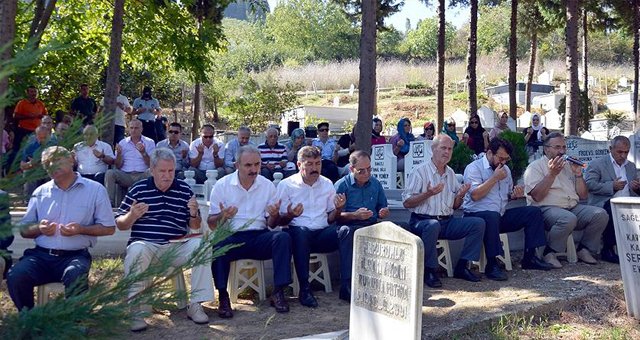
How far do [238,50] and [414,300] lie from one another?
64.1 m

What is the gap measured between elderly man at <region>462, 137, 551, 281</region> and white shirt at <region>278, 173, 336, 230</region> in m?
1.71

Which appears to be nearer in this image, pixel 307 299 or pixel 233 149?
pixel 307 299

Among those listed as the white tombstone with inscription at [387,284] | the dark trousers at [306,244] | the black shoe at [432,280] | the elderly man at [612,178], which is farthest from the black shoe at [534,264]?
the white tombstone with inscription at [387,284]

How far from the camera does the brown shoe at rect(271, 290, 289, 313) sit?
261 inches

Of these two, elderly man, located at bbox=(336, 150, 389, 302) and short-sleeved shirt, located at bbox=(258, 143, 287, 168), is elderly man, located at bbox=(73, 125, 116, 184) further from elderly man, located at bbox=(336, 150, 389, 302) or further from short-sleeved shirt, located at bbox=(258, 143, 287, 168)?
elderly man, located at bbox=(336, 150, 389, 302)

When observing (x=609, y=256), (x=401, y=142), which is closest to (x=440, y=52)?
(x=401, y=142)

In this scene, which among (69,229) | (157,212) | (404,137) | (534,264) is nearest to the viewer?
(69,229)

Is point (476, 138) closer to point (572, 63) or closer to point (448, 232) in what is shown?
point (572, 63)

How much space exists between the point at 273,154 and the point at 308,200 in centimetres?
425

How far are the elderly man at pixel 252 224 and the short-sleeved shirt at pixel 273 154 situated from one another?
14.0 ft

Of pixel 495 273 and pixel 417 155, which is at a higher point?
pixel 417 155

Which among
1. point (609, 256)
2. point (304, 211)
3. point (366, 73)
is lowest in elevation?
point (609, 256)

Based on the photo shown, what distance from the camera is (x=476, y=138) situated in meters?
15.2

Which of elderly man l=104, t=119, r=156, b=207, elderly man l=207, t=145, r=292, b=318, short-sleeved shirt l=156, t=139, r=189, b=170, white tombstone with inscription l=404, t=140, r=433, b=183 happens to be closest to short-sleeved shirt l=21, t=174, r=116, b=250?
elderly man l=207, t=145, r=292, b=318
